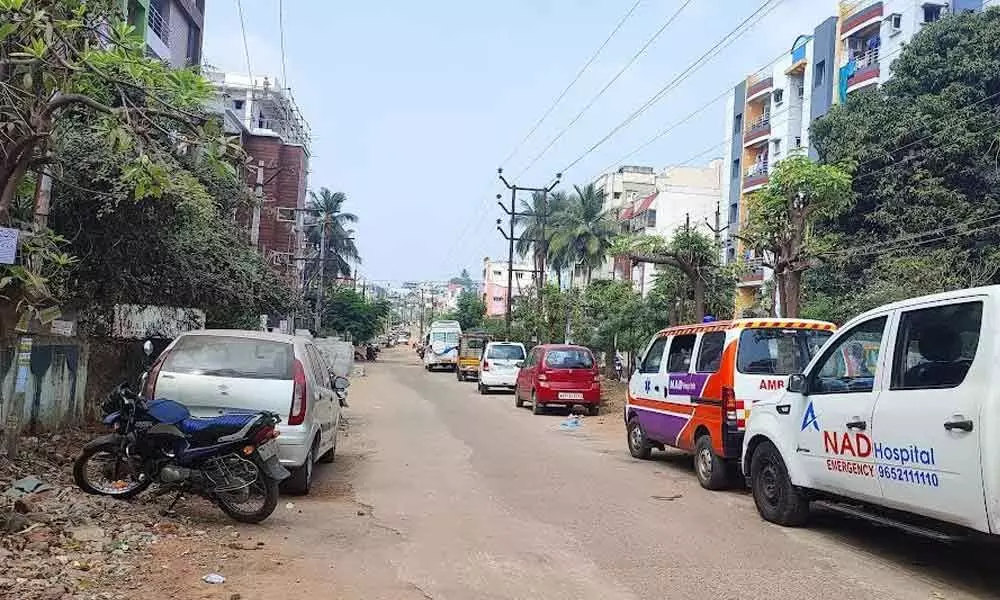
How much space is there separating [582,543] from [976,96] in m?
28.5

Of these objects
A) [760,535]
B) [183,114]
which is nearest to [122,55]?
[183,114]

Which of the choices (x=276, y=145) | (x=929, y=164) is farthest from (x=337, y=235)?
(x=929, y=164)

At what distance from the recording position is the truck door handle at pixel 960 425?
5.26 metres

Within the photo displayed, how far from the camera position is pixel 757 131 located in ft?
155

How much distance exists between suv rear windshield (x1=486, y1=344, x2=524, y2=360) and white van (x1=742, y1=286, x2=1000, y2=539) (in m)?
21.1

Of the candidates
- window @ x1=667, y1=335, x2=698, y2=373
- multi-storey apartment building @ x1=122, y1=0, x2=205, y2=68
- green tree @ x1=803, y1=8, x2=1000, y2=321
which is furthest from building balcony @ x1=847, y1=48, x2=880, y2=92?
window @ x1=667, y1=335, x2=698, y2=373

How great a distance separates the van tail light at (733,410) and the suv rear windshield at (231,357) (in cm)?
461

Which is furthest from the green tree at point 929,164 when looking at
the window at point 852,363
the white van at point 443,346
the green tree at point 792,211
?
the white van at point 443,346

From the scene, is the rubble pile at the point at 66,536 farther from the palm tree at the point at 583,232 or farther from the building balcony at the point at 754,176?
the palm tree at the point at 583,232

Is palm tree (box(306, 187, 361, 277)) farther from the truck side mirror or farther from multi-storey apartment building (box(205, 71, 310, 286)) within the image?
the truck side mirror

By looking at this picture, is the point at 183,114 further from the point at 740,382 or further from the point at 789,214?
the point at 789,214

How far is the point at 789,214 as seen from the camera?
14.9 metres

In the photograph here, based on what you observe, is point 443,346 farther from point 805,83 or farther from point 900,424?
point 900,424

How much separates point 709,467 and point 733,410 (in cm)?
87
